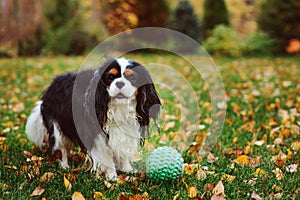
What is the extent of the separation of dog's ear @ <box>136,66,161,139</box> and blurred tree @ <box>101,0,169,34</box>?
10758 mm

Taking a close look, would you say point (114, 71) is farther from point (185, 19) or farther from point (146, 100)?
point (185, 19)

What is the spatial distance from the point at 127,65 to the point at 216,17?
1136cm

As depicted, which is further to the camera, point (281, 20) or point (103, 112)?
point (281, 20)

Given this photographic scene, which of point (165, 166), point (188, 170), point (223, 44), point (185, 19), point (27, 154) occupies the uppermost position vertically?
point (185, 19)

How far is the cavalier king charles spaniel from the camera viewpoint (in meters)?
2.58

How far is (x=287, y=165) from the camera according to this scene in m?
2.99

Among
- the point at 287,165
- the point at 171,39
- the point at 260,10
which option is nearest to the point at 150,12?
the point at 171,39

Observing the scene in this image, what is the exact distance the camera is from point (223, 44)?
1232 centimetres

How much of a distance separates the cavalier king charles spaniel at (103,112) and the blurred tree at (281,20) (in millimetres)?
9768

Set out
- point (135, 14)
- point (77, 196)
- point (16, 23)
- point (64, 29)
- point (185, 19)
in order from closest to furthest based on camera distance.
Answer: point (77, 196)
point (16, 23)
point (64, 29)
point (185, 19)
point (135, 14)

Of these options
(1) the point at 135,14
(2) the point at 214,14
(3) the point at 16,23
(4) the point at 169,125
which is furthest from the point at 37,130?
(2) the point at 214,14

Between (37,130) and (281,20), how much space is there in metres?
9.87

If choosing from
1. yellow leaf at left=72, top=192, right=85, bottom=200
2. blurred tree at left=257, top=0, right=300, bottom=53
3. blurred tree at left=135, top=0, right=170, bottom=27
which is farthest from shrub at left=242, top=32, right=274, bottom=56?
yellow leaf at left=72, top=192, right=85, bottom=200

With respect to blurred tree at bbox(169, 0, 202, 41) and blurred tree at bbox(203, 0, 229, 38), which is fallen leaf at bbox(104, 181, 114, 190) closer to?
blurred tree at bbox(169, 0, 202, 41)
